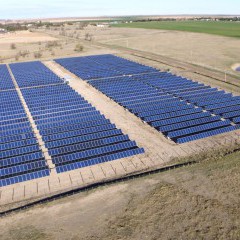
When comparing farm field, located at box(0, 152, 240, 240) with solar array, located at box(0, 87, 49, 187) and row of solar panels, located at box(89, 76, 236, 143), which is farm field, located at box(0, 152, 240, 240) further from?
row of solar panels, located at box(89, 76, 236, 143)

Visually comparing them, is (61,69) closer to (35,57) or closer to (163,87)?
(35,57)

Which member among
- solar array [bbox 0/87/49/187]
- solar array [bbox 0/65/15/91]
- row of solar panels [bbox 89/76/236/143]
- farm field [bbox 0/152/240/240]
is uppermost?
solar array [bbox 0/65/15/91]

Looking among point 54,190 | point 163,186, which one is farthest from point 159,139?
point 54,190

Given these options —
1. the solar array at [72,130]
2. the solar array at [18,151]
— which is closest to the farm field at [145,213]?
the solar array at [18,151]

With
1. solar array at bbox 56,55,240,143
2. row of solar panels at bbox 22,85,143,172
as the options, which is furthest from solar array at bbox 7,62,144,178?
solar array at bbox 56,55,240,143

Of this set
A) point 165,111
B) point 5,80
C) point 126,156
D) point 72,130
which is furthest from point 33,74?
point 126,156
